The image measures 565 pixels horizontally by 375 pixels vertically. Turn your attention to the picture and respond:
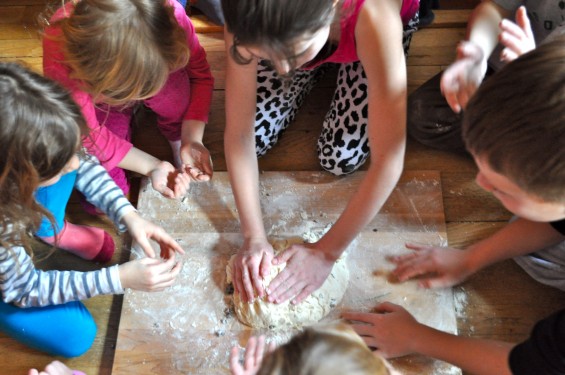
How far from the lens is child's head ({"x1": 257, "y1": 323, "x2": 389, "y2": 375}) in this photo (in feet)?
1.90

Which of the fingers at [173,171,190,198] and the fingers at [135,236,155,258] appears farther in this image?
the fingers at [173,171,190,198]

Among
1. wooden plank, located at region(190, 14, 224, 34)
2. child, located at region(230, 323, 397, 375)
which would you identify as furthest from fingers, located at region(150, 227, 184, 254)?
wooden plank, located at region(190, 14, 224, 34)

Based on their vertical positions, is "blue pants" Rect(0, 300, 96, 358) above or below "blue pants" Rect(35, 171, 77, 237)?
below

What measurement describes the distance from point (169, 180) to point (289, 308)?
1.46ft

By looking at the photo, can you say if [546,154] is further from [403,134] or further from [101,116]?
[101,116]

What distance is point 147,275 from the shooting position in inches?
42.8

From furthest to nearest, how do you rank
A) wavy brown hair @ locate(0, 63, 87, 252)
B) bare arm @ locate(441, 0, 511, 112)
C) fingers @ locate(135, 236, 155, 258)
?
fingers @ locate(135, 236, 155, 258)
bare arm @ locate(441, 0, 511, 112)
wavy brown hair @ locate(0, 63, 87, 252)

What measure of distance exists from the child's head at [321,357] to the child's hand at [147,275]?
529mm

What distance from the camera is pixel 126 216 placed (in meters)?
1.20

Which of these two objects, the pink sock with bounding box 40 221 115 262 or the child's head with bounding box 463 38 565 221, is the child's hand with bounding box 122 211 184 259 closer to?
the pink sock with bounding box 40 221 115 262

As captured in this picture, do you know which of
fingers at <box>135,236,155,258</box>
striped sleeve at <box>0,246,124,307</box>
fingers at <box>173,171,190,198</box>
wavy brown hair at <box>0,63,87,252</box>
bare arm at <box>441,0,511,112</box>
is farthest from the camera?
fingers at <box>173,171,190,198</box>

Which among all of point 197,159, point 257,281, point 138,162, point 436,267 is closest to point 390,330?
point 436,267

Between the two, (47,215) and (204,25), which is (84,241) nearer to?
(47,215)

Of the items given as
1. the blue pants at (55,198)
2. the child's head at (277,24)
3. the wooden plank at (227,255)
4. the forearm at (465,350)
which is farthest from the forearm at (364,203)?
the blue pants at (55,198)
